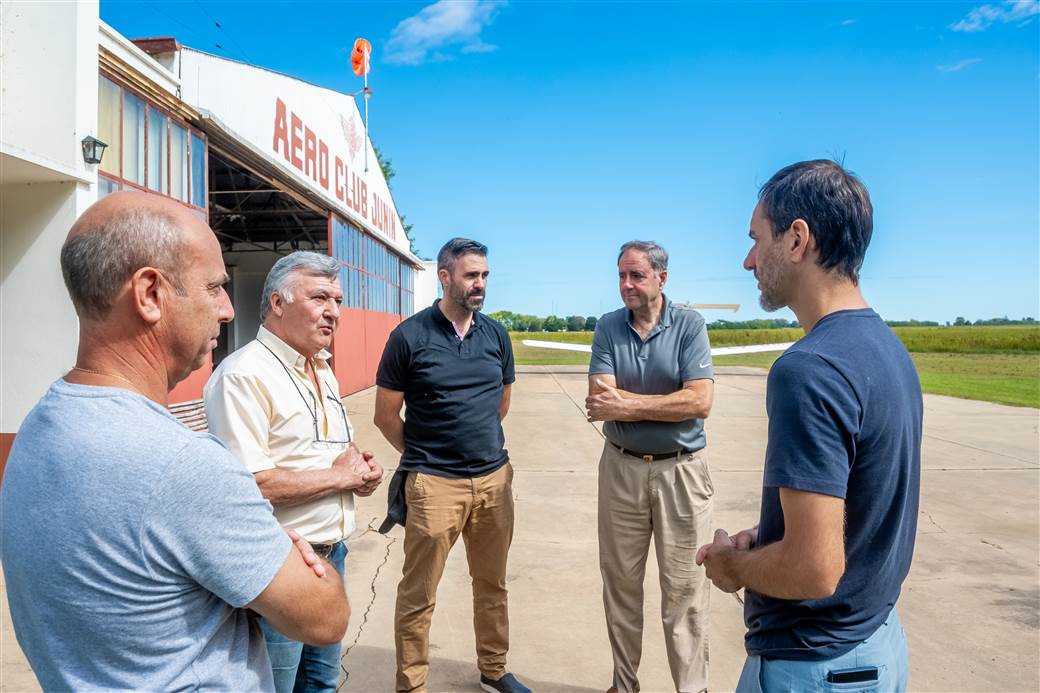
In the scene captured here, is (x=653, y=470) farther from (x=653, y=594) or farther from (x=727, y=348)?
(x=727, y=348)

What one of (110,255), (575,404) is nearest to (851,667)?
(110,255)

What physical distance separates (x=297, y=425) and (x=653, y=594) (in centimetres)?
321

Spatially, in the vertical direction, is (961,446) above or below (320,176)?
below

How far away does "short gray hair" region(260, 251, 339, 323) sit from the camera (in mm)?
2612

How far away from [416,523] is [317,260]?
1.45 meters

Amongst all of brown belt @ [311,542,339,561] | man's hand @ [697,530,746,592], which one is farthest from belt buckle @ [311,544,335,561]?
man's hand @ [697,530,746,592]

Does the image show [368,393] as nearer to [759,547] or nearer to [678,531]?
[678,531]

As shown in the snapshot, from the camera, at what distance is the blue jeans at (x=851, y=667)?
151cm

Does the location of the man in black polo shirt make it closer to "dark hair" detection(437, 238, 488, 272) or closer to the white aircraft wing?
"dark hair" detection(437, 238, 488, 272)

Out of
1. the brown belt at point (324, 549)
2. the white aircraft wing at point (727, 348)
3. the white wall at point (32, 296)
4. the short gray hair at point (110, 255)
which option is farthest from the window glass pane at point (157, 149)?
the white aircraft wing at point (727, 348)

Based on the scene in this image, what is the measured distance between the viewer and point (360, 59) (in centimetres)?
2094

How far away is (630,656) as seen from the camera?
10.8ft

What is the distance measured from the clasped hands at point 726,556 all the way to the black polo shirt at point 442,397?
6.01ft

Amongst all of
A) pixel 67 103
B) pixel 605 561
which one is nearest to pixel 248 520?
pixel 605 561
